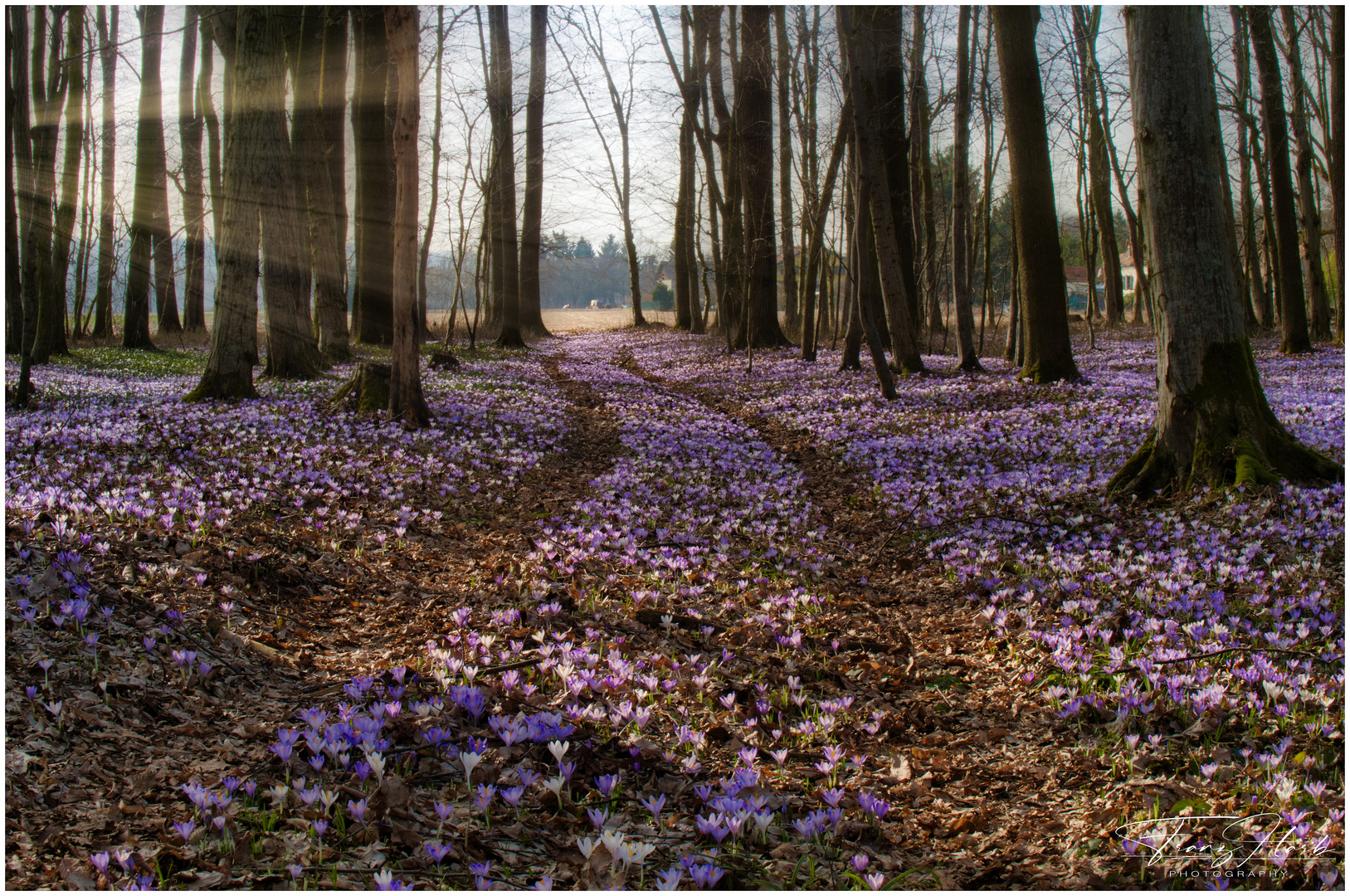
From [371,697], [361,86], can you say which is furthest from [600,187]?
[371,697]

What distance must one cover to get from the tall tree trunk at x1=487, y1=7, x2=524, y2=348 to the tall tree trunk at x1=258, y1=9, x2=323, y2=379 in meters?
9.27

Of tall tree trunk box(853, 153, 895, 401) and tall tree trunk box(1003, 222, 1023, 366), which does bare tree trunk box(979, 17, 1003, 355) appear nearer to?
tall tree trunk box(1003, 222, 1023, 366)

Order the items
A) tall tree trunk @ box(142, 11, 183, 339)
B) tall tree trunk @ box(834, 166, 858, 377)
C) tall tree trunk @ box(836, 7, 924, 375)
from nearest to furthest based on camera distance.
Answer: tall tree trunk @ box(836, 7, 924, 375)
tall tree trunk @ box(834, 166, 858, 377)
tall tree trunk @ box(142, 11, 183, 339)

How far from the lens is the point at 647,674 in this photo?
172 inches

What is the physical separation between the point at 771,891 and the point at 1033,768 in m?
1.62

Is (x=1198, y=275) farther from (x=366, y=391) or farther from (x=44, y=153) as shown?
(x=44, y=153)

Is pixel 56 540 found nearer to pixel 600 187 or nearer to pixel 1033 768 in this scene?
pixel 1033 768

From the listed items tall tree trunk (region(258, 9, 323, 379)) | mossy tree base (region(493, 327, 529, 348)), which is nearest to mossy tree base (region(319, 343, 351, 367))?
tall tree trunk (region(258, 9, 323, 379))

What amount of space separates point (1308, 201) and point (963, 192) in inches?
511

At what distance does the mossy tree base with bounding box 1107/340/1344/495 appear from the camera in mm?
6625

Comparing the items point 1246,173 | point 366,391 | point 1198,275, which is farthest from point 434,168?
point 1246,173

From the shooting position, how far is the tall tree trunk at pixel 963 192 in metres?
17.5

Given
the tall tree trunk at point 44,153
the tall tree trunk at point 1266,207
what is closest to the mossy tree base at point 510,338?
the tall tree trunk at point 44,153

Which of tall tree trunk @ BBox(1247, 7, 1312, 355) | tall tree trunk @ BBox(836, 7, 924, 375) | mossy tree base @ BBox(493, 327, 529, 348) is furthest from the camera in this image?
mossy tree base @ BBox(493, 327, 529, 348)
